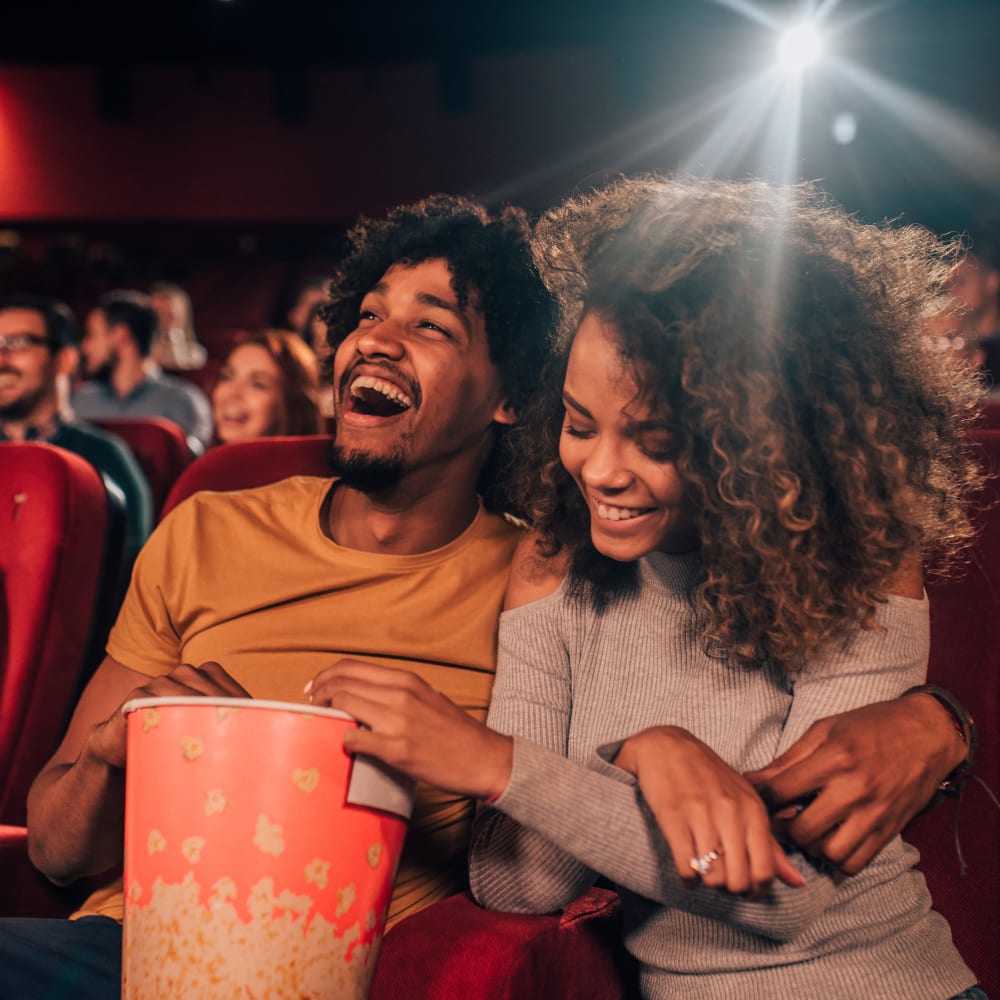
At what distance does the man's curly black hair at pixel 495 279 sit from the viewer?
136cm

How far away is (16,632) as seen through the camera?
1.30 m

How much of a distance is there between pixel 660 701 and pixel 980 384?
0.45 metres

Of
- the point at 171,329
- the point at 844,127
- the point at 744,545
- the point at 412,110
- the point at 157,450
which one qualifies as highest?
the point at 412,110

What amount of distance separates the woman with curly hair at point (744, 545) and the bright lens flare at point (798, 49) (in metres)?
6.79

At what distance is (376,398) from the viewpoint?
1354 mm

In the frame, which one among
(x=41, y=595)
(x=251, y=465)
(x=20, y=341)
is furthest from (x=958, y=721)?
(x=20, y=341)

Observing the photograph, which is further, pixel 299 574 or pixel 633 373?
pixel 299 574

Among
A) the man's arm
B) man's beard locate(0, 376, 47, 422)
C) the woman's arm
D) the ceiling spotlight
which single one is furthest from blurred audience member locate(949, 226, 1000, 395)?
the ceiling spotlight

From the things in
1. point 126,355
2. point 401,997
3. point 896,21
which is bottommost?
point 401,997

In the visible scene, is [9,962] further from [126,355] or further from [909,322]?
[126,355]

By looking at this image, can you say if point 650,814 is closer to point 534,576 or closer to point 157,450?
point 534,576

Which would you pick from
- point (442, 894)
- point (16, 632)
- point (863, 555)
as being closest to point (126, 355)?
point (16, 632)

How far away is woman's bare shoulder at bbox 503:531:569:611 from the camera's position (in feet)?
3.49

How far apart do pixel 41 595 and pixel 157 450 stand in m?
1.34
